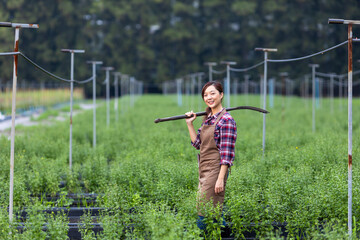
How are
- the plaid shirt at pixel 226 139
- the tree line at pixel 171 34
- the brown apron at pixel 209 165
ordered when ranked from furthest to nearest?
the tree line at pixel 171 34
the brown apron at pixel 209 165
the plaid shirt at pixel 226 139

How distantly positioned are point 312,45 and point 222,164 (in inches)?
1896

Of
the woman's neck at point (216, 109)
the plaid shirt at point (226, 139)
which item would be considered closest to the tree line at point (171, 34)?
the woman's neck at point (216, 109)

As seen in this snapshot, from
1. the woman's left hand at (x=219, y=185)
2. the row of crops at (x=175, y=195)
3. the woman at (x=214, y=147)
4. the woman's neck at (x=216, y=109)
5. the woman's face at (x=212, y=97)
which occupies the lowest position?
the row of crops at (x=175, y=195)

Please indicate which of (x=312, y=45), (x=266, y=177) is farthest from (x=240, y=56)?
(x=266, y=177)

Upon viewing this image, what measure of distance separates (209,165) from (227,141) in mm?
282

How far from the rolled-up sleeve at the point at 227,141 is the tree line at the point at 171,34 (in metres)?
45.8

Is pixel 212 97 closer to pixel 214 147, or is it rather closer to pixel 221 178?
pixel 214 147

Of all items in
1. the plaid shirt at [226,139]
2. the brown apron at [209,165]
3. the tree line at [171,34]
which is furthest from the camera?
the tree line at [171,34]

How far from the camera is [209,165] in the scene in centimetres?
414

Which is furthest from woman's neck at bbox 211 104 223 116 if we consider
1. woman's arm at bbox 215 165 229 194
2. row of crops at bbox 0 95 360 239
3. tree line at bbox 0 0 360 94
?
tree line at bbox 0 0 360 94

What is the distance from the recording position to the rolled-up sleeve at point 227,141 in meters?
4.00

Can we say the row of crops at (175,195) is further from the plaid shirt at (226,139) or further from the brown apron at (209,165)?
the plaid shirt at (226,139)

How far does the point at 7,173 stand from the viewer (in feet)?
21.9

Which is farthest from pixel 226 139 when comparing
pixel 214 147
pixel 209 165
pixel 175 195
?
pixel 175 195
